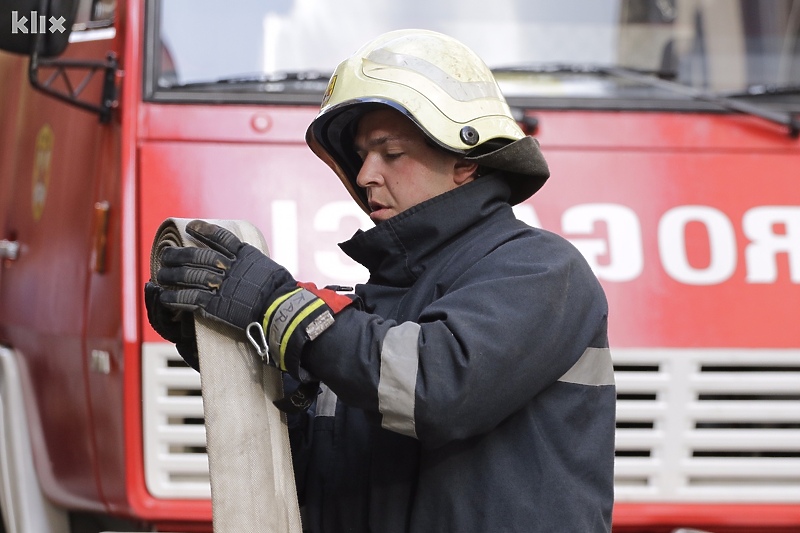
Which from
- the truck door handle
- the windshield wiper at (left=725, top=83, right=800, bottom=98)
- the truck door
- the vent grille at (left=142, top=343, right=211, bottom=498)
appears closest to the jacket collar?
the vent grille at (left=142, top=343, right=211, bottom=498)

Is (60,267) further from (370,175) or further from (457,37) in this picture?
(370,175)

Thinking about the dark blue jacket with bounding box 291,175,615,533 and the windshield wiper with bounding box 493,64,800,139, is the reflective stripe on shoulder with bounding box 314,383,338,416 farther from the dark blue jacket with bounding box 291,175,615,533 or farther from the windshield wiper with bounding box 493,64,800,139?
the windshield wiper with bounding box 493,64,800,139

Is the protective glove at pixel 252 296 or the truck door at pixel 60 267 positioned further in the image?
the truck door at pixel 60 267

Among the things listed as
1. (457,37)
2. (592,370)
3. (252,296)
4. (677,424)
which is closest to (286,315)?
(252,296)

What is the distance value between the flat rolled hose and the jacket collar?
0.78ft

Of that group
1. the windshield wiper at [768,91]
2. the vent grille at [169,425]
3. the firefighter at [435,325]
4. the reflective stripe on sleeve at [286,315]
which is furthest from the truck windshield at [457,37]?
the reflective stripe on sleeve at [286,315]

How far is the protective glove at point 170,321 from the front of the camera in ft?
6.14

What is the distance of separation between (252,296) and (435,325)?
279 millimetres

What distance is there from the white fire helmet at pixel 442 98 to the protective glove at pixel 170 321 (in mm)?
A: 444

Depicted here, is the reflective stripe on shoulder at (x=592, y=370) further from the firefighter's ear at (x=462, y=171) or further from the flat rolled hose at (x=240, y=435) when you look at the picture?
the flat rolled hose at (x=240, y=435)

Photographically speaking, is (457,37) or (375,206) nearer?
(375,206)

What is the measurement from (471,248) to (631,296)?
97cm

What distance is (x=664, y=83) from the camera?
10.2ft

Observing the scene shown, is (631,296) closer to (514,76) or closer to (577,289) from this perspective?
(514,76)
